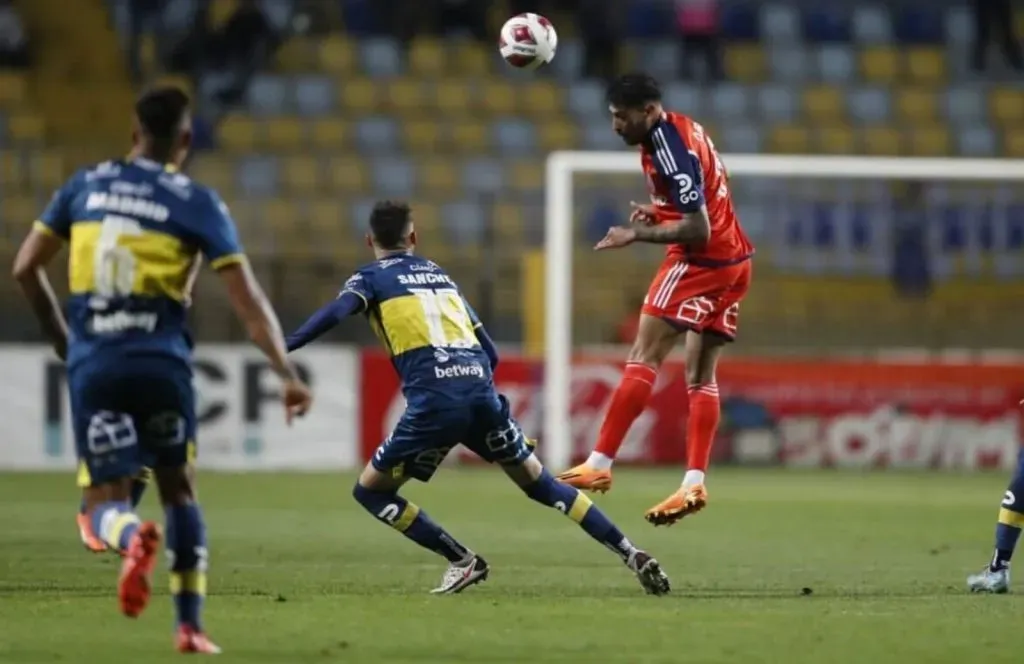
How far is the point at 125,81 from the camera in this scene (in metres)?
21.8

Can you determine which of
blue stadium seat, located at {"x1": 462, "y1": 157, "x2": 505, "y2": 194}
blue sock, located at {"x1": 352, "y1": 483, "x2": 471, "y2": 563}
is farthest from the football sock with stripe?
blue stadium seat, located at {"x1": 462, "y1": 157, "x2": 505, "y2": 194}

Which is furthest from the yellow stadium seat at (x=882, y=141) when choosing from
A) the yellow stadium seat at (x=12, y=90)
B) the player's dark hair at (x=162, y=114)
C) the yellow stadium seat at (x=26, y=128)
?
the player's dark hair at (x=162, y=114)

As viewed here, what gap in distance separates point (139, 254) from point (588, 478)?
4.04 meters

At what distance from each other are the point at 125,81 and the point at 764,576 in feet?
45.9

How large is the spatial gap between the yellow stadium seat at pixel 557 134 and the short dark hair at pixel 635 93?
492 inches

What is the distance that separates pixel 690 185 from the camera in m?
9.70

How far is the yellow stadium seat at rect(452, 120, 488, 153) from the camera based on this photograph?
22.2m

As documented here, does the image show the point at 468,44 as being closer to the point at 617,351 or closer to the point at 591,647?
the point at 617,351

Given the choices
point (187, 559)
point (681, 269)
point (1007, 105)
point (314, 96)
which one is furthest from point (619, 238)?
point (1007, 105)

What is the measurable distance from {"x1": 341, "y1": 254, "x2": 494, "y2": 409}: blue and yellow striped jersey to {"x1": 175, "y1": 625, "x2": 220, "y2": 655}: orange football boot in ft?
8.42

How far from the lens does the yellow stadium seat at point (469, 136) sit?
72.7ft

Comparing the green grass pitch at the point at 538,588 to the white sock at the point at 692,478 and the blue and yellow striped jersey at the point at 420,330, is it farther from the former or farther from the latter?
the blue and yellow striped jersey at the point at 420,330

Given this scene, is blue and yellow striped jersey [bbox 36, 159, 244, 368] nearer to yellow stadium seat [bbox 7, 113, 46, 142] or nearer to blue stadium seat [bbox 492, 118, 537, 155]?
yellow stadium seat [bbox 7, 113, 46, 142]

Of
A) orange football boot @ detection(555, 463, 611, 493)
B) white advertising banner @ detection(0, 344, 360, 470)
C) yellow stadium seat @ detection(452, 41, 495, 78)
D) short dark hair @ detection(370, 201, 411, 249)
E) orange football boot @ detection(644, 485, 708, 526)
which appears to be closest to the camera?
short dark hair @ detection(370, 201, 411, 249)
